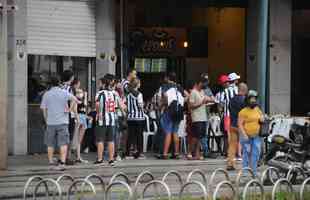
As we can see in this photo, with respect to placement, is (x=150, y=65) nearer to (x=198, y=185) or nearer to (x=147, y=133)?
(x=147, y=133)

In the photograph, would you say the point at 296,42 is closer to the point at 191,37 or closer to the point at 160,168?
the point at 191,37

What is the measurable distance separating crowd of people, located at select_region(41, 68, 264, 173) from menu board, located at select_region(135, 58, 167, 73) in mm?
3116

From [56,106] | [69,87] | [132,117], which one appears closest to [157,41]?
[132,117]

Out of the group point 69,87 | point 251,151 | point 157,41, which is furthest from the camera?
point 157,41

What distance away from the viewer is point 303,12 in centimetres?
2588

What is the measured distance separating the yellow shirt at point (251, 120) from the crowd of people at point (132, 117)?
0.26 m

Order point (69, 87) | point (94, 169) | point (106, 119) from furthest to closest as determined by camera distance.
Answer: point (69, 87), point (106, 119), point (94, 169)

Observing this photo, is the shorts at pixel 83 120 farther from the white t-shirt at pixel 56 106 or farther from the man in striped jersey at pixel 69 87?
the white t-shirt at pixel 56 106

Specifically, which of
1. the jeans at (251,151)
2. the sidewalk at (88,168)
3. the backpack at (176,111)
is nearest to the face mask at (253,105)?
the jeans at (251,151)

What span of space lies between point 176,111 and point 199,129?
0.71m

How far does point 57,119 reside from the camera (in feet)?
54.6

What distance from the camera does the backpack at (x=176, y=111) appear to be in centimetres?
1892

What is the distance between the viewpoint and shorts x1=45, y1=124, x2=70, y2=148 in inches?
656

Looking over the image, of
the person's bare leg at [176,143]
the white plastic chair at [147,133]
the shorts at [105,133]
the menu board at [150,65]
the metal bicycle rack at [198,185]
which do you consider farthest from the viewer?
the menu board at [150,65]
